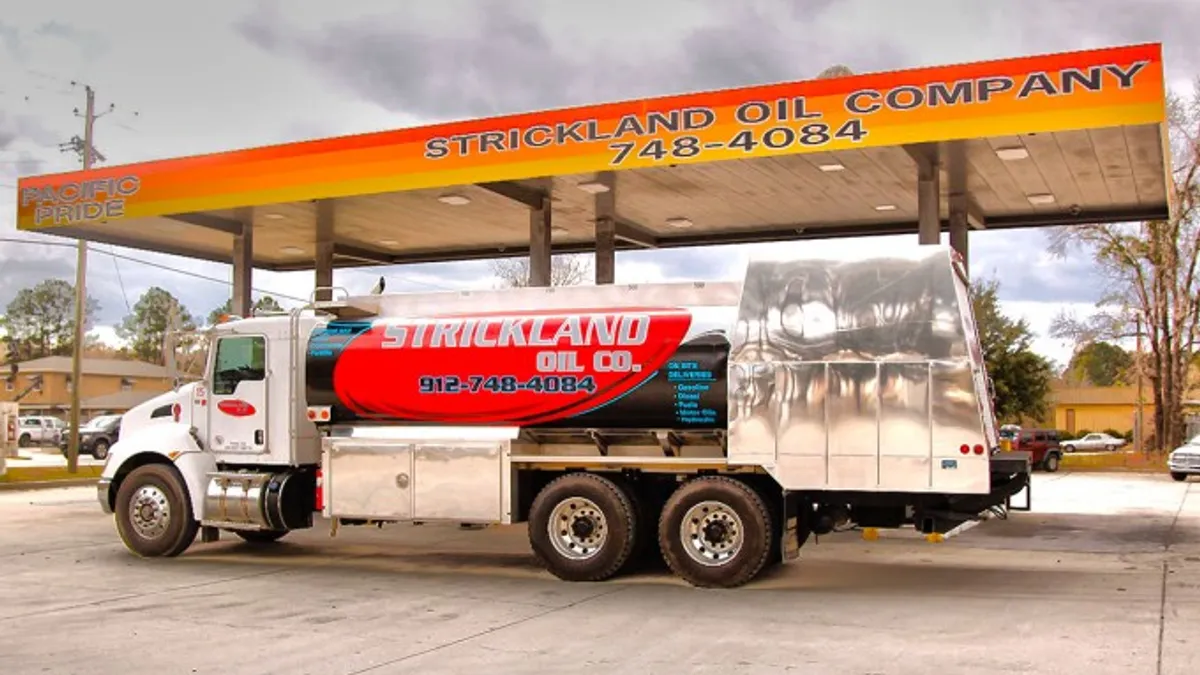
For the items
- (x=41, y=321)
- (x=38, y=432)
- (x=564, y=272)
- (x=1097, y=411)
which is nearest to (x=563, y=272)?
(x=564, y=272)

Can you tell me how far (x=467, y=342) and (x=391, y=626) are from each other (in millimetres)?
3842

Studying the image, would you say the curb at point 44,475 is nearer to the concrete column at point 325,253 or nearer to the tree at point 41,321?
the concrete column at point 325,253

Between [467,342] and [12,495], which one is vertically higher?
[467,342]

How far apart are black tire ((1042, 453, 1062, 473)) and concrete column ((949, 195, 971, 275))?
64.1 ft

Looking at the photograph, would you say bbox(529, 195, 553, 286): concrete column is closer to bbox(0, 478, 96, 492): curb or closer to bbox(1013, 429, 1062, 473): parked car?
bbox(0, 478, 96, 492): curb

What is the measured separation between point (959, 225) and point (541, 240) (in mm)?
6796

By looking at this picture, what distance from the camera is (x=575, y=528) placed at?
12.0 meters

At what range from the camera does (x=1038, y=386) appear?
49.7 m

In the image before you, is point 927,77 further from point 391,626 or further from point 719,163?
point 391,626

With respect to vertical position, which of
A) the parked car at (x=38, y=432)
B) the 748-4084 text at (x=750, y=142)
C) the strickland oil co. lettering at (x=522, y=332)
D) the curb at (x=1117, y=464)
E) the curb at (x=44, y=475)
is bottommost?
the curb at (x=1117, y=464)

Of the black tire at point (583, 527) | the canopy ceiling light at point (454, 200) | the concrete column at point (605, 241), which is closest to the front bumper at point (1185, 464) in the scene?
the concrete column at point (605, 241)

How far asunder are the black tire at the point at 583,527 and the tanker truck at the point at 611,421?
2 centimetres

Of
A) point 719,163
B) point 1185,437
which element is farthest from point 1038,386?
point 719,163

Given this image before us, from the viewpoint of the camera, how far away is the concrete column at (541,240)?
1967 cm
